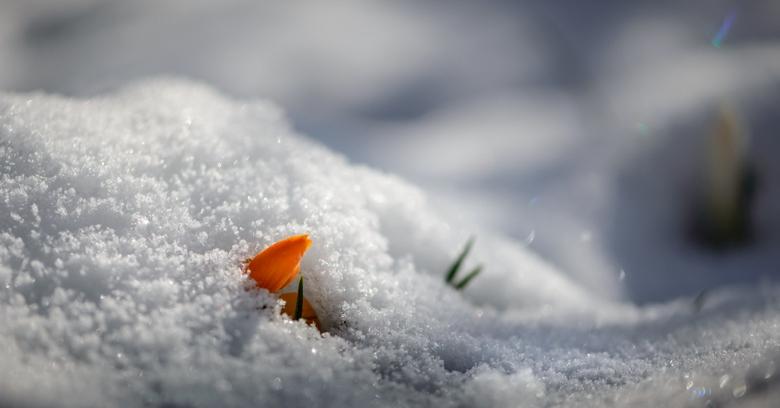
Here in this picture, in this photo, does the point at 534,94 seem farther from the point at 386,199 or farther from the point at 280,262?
the point at 280,262

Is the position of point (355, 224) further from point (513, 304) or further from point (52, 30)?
point (52, 30)

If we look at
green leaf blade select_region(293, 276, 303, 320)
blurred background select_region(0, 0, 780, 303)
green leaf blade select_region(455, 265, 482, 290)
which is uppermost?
blurred background select_region(0, 0, 780, 303)

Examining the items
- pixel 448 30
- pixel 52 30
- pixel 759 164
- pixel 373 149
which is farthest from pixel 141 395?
pixel 759 164

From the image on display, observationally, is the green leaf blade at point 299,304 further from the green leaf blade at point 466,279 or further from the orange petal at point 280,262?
the green leaf blade at point 466,279

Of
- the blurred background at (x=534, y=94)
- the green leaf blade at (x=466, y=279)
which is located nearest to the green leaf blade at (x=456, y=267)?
the green leaf blade at (x=466, y=279)

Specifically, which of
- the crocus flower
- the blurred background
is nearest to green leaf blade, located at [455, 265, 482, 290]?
the blurred background

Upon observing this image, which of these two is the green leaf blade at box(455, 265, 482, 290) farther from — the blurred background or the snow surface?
the blurred background
